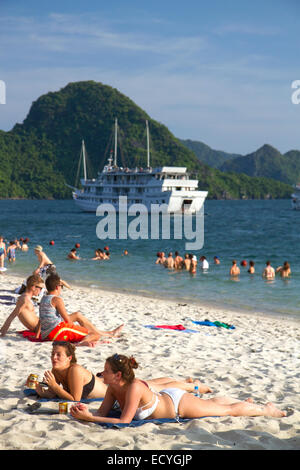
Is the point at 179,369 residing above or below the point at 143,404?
below

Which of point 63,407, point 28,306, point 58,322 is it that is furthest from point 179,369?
point 28,306

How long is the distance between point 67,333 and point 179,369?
181 centimetres

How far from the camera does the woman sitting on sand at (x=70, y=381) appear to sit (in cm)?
454

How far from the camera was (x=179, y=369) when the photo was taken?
620 cm

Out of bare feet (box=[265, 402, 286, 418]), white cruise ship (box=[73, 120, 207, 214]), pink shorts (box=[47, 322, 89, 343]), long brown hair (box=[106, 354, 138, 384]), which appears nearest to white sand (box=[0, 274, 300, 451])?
bare feet (box=[265, 402, 286, 418])

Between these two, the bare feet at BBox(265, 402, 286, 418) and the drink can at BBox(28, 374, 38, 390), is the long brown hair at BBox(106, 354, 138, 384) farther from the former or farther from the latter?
the bare feet at BBox(265, 402, 286, 418)

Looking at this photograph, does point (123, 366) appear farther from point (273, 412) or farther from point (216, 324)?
point (216, 324)

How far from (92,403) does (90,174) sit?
177m

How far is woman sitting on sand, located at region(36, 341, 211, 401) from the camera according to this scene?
454cm

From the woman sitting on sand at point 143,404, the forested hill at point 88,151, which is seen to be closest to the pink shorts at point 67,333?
the woman sitting on sand at point 143,404

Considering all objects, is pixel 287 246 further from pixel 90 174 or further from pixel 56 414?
pixel 90 174

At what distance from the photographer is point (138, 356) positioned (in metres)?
6.70

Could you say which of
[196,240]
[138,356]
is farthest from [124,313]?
[196,240]

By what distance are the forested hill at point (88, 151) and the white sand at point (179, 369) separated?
14612cm
